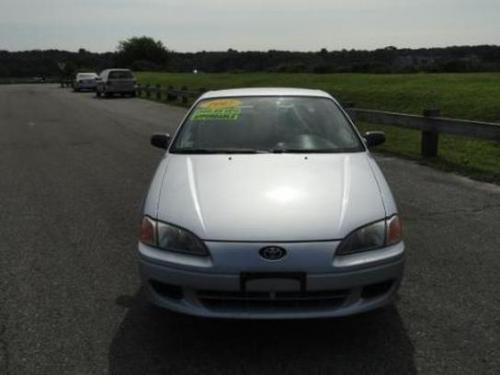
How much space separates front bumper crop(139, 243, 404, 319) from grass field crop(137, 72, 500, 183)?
6.14 meters

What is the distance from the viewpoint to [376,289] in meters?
3.89

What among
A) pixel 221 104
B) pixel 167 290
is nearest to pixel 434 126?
pixel 221 104

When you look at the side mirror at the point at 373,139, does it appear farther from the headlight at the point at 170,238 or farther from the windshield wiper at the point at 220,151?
the headlight at the point at 170,238

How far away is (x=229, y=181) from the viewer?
4.41m

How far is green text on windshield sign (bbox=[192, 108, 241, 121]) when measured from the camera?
5.58 meters

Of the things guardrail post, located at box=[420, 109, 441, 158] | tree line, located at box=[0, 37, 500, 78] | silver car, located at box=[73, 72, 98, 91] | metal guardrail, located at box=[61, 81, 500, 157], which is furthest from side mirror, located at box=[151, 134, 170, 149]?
silver car, located at box=[73, 72, 98, 91]

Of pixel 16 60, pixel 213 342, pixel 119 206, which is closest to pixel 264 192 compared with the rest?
pixel 213 342

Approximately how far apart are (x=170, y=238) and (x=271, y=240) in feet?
2.05

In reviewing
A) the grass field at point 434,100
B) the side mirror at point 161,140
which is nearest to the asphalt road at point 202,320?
the side mirror at point 161,140

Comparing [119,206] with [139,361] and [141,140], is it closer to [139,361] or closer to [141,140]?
[139,361]

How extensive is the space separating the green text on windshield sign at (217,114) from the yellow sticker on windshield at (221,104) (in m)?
0.05

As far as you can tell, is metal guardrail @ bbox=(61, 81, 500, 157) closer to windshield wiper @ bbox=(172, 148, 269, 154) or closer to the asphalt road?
the asphalt road

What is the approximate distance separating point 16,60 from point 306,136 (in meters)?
125

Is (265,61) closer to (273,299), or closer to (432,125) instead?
(432,125)
